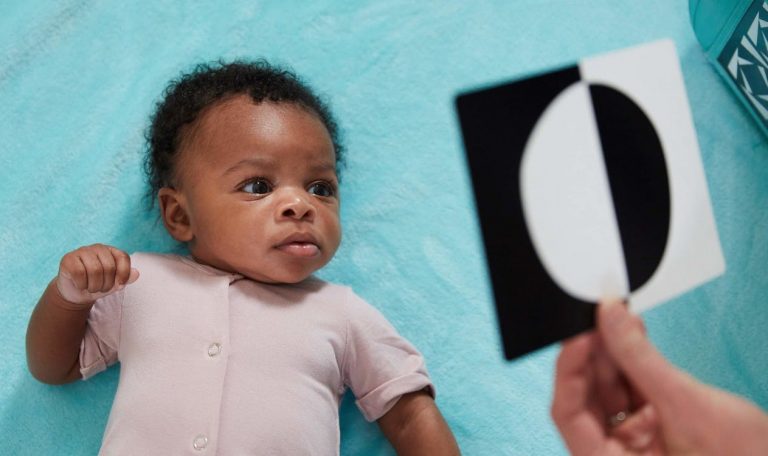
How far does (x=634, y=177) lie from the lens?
85 cm

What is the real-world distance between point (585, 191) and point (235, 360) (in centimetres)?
53

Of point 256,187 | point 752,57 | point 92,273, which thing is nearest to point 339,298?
point 256,187

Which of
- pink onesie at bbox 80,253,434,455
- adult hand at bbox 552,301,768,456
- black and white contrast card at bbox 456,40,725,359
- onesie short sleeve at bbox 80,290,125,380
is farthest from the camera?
onesie short sleeve at bbox 80,290,125,380

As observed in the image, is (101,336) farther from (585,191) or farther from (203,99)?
(585,191)

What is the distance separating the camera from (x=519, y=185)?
0.80m

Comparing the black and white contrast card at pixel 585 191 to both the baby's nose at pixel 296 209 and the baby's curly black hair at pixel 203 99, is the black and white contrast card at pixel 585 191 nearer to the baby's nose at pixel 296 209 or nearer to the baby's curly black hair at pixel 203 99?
the baby's nose at pixel 296 209

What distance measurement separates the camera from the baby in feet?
3.32

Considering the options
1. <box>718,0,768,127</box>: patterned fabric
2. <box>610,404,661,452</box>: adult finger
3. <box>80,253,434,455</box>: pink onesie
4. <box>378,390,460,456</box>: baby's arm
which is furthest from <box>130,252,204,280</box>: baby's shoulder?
<box>718,0,768,127</box>: patterned fabric

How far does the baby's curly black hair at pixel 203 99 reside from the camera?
1.16 metres

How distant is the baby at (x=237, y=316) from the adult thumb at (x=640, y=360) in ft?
1.36

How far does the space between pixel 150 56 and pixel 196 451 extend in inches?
30.5

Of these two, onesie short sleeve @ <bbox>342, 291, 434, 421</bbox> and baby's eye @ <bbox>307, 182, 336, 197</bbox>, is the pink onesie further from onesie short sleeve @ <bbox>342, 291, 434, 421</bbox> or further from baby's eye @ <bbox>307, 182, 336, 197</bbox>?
baby's eye @ <bbox>307, 182, 336, 197</bbox>

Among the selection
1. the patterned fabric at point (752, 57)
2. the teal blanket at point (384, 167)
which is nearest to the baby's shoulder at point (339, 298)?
the teal blanket at point (384, 167)

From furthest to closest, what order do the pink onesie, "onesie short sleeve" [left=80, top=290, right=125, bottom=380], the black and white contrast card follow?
"onesie short sleeve" [left=80, top=290, right=125, bottom=380] < the pink onesie < the black and white contrast card
